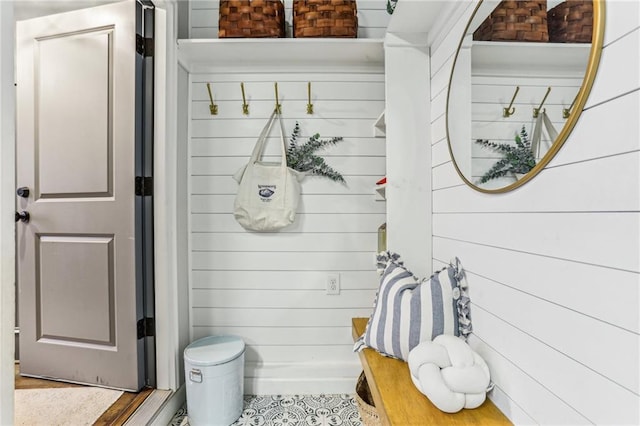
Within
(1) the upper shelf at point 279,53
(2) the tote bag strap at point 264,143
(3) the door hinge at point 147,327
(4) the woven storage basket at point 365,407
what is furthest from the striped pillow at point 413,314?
(1) the upper shelf at point 279,53

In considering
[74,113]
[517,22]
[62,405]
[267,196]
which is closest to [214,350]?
[62,405]

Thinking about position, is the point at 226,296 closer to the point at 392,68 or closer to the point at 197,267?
the point at 197,267

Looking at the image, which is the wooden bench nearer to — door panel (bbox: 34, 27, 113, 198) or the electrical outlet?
the electrical outlet

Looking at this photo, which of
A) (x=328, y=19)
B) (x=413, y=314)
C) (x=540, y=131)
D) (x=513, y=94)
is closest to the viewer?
(x=540, y=131)

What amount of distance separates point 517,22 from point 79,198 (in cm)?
206

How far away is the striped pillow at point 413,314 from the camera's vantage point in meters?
1.22

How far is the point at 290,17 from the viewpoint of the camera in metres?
1.98

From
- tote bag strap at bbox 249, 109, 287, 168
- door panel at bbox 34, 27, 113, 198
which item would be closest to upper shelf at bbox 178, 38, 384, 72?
tote bag strap at bbox 249, 109, 287, 168

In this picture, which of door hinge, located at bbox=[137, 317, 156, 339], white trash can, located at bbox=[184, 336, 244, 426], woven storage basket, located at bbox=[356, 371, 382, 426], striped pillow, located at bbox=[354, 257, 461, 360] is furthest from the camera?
door hinge, located at bbox=[137, 317, 156, 339]

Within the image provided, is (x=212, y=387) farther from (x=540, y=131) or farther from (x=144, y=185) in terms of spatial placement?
(x=540, y=131)

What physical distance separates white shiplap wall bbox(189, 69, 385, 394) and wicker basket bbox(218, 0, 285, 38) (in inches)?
10.6

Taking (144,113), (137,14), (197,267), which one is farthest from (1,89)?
(197,267)

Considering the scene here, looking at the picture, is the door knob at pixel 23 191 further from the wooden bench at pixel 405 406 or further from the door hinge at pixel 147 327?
the wooden bench at pixel 405 406

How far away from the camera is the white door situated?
1.68m
